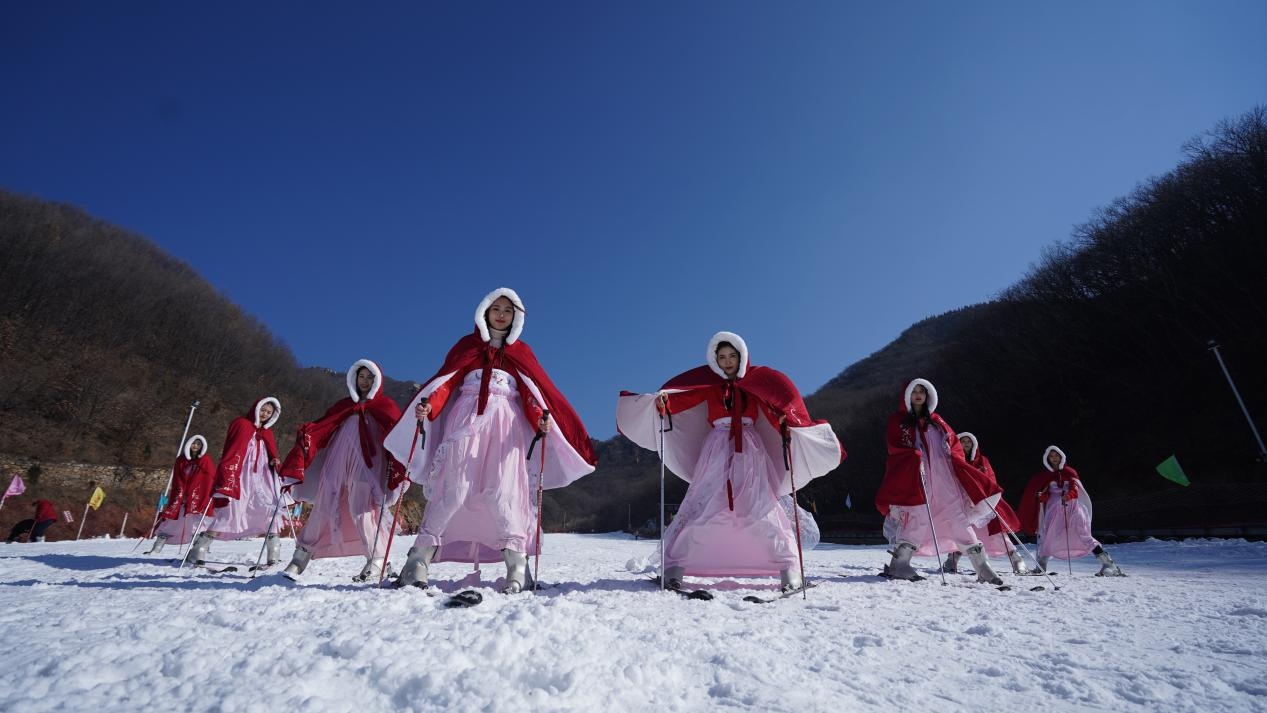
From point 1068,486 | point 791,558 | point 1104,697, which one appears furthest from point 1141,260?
point 1104,697

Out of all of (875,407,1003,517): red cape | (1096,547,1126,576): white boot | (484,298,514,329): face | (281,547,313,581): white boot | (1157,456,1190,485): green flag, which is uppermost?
(484,298,514,329): face

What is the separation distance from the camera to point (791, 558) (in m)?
4.93

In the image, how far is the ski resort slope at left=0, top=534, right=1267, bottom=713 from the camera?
184cm

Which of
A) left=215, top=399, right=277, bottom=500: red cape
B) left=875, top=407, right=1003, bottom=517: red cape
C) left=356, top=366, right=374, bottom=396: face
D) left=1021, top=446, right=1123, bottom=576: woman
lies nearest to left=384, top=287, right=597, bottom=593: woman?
left=356, top=366, right=374, bottom=396: face

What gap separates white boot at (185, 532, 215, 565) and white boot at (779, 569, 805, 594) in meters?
7.16

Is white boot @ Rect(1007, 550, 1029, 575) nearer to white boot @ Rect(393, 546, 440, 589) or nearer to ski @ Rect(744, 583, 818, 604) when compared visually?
ski @ Rect(744, 583, 818, 604)

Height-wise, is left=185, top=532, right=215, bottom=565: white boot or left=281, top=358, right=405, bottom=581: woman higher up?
left=281, top=358, right=405, bottom=581: woman

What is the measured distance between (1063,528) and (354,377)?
11.1m

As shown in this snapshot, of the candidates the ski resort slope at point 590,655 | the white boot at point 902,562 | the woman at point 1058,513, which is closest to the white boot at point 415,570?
the ski resort slope at point 590,655

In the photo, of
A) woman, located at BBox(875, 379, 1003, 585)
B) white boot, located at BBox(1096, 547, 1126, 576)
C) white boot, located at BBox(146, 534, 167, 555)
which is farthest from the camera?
white boot, located at BBox(146, 534, 167, 555)

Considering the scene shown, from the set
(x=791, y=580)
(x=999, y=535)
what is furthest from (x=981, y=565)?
(x=791, y=580)

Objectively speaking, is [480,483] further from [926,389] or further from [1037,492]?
[1037,492]

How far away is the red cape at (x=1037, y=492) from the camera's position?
10102 mm

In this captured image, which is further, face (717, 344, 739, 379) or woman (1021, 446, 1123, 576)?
woman (1021, 446, 1123, 576)
